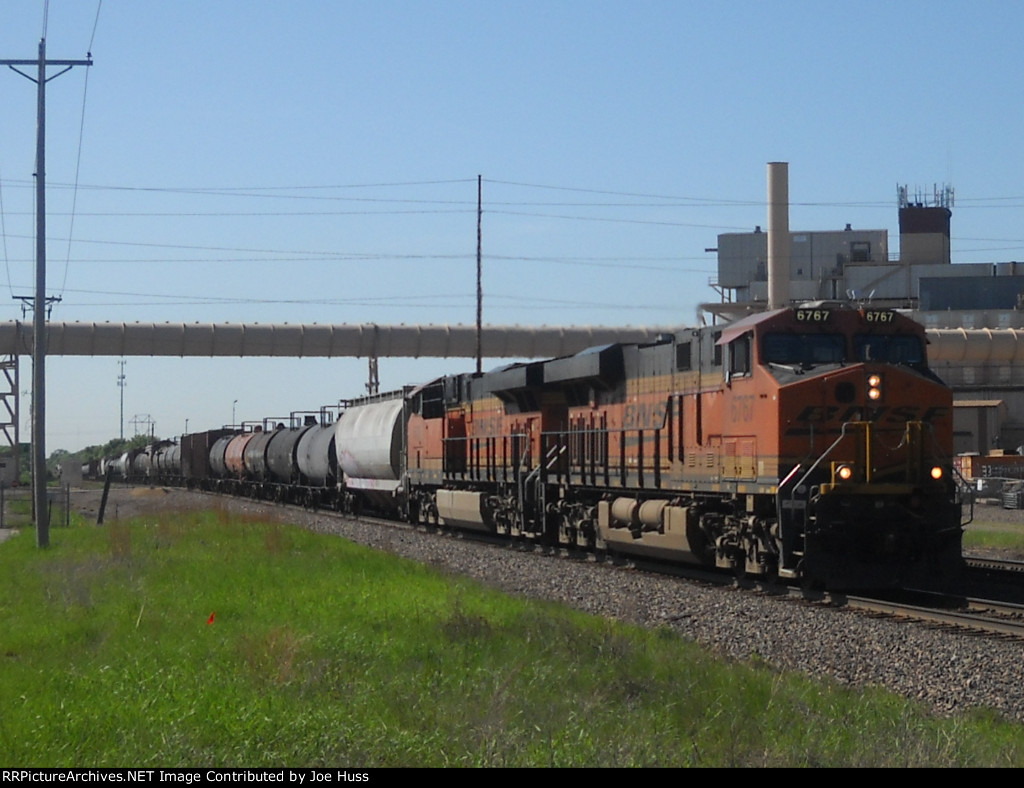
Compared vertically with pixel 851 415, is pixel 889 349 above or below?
above

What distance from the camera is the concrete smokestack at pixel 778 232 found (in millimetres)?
58506

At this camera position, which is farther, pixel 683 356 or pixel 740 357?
pixel 683 356

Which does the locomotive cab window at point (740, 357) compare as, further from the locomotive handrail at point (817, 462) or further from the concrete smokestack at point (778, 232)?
the concrete smokestack at point (778, 232)

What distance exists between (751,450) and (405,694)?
8.63m

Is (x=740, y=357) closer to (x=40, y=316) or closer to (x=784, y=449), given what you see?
(x=784, y=449)

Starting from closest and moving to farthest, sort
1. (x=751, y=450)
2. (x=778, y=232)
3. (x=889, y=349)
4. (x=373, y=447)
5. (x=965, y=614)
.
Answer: (x=965, y=614) < (x=751, y=450) < (x=889, y=349) < (x=373, y=447) < (x=778, y=232)

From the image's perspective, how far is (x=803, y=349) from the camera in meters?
16.5

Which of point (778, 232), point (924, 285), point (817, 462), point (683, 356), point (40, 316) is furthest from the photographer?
point (924, 285)

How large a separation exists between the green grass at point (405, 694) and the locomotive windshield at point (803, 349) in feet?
15.4

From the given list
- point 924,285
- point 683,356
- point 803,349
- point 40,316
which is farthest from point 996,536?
point 924,285

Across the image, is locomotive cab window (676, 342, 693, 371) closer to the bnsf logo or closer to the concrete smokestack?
the bnsf logo

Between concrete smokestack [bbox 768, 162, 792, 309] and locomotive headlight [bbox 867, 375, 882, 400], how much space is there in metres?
43.2

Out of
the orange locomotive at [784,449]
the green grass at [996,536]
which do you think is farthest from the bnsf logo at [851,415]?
the green grass at [996,536]

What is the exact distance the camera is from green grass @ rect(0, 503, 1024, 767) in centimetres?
731
